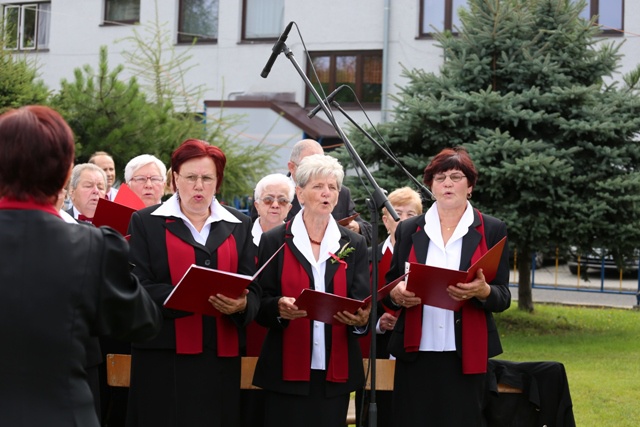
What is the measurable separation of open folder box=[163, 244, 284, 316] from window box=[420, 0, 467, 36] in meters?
15.6

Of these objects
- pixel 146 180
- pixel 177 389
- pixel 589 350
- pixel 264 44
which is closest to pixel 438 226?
pixel 177 389

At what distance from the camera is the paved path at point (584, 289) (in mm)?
16375

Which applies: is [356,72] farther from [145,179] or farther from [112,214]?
[112,214]

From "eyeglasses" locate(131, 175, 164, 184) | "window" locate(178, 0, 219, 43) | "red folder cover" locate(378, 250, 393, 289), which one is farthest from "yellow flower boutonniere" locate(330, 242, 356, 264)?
"window" locate(178, 0, 219, 43)

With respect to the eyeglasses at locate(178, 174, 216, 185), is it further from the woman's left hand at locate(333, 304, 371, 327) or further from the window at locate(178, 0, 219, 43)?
the window at locate(178, 0, 219, 43)

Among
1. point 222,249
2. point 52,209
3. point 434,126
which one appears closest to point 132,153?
point 434,126

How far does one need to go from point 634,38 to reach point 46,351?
56.9 ft

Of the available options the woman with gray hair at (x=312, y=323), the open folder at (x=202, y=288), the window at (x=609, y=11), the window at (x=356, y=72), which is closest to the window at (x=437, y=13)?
the window at (x=356, y=72)

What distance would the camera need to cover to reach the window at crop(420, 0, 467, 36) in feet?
62.3

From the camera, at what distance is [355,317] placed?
4.55 meters

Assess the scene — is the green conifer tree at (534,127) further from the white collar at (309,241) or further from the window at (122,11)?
the window at (122,11)

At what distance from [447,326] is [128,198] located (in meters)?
2.35

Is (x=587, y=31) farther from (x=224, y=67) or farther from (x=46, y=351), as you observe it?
(x=224, y=67)

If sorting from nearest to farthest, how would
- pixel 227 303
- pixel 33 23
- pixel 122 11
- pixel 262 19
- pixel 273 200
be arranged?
pixel 227 303 < pixel 273 200 < pixel 262 19 < pixel 122 11 < pixel 33 23
